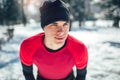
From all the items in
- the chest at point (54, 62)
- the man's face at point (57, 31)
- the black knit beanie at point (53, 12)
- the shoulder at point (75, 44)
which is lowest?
the chest at point (54, 62)

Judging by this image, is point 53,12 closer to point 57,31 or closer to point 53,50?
point 57,31

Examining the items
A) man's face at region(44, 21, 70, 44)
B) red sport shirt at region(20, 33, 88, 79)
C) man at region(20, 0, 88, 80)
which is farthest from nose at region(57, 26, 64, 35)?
red sport shirt at region(20, 33, 88, 79)

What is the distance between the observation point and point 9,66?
31.5 feet

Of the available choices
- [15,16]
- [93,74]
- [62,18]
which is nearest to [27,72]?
[62,18]

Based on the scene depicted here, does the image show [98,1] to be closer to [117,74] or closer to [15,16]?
[15,16]

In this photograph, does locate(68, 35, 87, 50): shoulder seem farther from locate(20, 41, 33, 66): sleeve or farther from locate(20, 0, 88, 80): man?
locate(20, 41, 33, 66): sleeve

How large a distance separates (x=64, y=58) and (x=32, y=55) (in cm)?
40

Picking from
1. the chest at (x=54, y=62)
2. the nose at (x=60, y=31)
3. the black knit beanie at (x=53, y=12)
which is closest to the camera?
the nose at (x=60, y=31)

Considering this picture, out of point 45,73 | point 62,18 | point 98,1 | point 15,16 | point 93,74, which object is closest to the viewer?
point 62,18

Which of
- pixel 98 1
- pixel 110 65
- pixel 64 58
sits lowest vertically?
pixel 98 1

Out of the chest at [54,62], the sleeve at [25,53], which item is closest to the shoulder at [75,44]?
the chest at [54,62]

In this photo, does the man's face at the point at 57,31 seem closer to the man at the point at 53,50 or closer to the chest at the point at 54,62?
the man at the point at 53,50

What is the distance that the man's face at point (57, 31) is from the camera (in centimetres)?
318

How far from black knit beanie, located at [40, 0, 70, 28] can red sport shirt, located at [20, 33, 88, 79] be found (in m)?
0.29
